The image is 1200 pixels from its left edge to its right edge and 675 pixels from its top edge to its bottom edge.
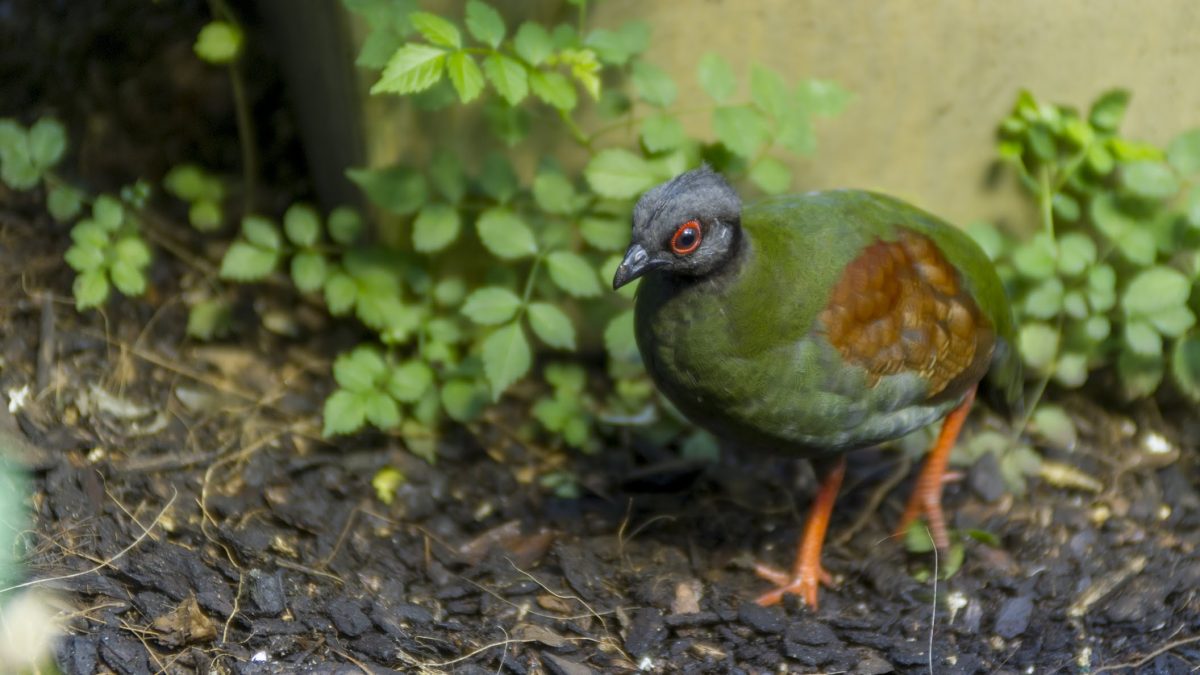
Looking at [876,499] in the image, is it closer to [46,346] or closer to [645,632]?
[645,632]

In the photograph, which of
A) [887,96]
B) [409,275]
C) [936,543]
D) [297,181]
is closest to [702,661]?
[936,543]

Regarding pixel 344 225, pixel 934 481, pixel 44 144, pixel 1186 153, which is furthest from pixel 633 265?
pixel 1186 153

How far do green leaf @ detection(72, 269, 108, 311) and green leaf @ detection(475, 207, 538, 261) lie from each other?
1.32m

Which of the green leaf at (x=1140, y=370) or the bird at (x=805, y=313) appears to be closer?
the bird at (x=805, y=313)

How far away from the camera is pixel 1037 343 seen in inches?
194

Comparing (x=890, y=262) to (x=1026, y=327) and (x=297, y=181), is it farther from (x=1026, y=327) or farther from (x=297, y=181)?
(x=297, y=181)

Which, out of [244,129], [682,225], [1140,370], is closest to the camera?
[682,225]

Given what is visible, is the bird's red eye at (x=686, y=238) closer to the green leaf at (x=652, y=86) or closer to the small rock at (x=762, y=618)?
the green leaf at (x=652, y=86)

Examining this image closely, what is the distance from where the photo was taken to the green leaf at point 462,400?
474cm

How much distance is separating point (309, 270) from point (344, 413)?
61cm

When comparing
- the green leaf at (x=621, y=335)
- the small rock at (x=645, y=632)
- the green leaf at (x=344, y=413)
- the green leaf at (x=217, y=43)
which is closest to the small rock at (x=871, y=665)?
the small rock at (x=645, y=632)

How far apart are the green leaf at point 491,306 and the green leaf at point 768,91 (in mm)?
1106

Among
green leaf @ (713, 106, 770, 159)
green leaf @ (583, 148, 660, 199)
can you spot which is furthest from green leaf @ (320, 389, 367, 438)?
green leaf @ (713, 106, 770, 159)

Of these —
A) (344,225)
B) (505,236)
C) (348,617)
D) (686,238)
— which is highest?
(686,238)
